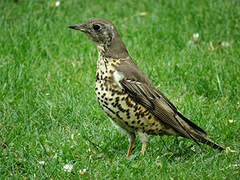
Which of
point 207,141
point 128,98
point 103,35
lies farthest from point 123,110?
point 207,141

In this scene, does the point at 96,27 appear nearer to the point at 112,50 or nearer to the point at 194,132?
the point at 112,50

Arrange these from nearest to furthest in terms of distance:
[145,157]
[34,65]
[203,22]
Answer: [145,157] → [34,65] → [203,22]

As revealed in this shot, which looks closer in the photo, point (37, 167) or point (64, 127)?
point (37, 167)

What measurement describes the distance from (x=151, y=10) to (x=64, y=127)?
3941 millimetres

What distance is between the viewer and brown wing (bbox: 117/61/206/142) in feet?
16.5

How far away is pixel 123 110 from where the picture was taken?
4.88m

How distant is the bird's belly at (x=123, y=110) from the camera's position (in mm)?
4859

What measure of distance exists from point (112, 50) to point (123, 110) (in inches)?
28.8

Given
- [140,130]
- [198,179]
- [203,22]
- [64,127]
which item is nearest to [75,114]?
[64,127]

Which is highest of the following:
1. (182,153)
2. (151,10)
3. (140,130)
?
(151,10)

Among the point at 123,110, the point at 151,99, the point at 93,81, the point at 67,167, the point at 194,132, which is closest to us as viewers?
the point at 67,167

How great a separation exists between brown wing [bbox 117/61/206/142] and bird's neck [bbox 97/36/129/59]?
13cm

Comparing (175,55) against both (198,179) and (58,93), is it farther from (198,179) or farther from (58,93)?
(198,179)

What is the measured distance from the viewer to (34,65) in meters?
7.03
